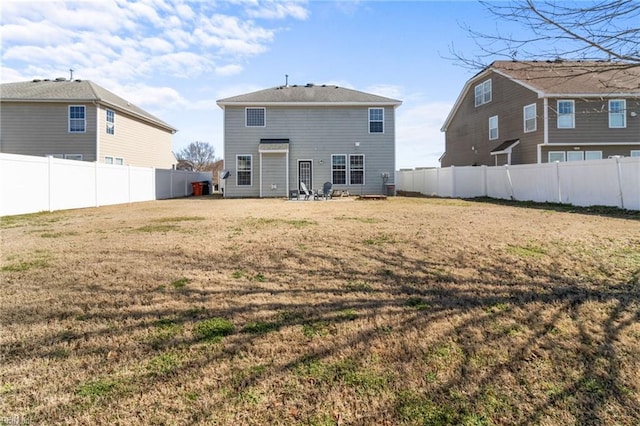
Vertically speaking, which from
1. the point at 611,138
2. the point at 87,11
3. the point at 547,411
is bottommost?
the point at 547,411

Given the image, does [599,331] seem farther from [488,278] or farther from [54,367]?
[54,367]

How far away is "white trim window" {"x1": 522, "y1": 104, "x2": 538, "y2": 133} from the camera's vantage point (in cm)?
1912

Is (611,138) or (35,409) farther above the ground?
(611,138)

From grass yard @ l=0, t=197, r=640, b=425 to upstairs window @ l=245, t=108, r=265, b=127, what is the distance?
1547 centimetres

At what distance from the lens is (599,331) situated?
3.04 meters

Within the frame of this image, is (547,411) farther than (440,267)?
No

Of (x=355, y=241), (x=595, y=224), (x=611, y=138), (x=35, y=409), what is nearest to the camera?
(x=35, y=409)

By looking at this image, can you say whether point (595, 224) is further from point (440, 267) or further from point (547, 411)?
point (547, 411)

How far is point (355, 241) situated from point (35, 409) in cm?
452

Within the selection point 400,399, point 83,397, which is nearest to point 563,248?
point 400,399

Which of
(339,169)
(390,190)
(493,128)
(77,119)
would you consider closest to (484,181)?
(390,190)

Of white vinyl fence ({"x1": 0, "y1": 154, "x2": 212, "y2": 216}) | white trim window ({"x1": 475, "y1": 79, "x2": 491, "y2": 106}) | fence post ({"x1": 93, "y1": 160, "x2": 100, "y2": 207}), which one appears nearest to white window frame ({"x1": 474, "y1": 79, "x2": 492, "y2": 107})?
white trim window ({"x1": 475, "y1": 79, "x2": 491, "y2": 106})

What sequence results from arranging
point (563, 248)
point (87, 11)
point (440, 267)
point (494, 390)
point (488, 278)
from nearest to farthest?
point (494, 390)
point (488, 278)
point (440, 267)
point (563, 248)
point (87, 11)

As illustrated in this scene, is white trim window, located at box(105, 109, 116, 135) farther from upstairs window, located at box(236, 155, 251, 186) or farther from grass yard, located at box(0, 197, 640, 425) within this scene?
grass yard, located at box(0, 197, 640, 425)
